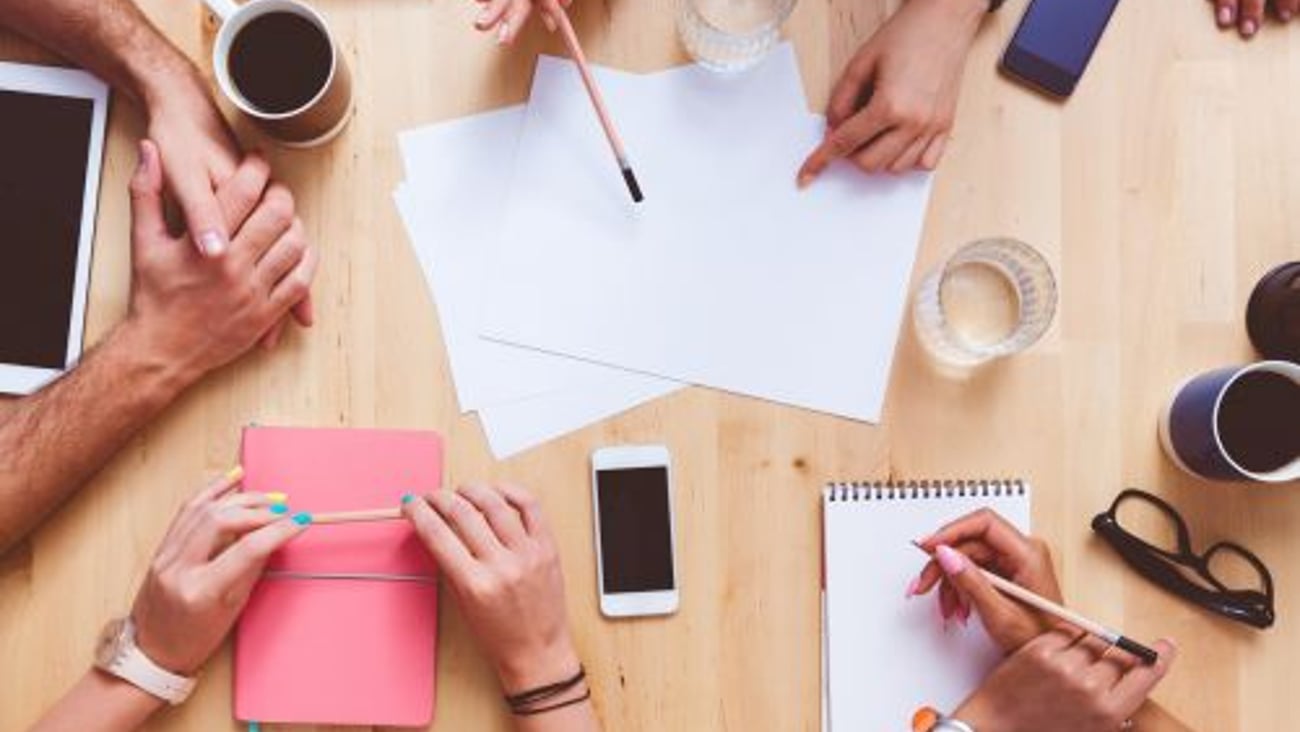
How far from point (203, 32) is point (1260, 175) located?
1.00 meters

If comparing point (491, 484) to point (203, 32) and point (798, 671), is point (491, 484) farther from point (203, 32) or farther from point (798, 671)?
point (203, 32)

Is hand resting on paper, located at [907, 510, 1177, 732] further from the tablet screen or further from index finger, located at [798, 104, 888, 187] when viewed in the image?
the tablet screen

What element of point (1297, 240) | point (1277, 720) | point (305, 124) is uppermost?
point (305, 124)

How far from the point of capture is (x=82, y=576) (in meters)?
1.09

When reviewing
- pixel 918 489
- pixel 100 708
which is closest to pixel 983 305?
pixel 918 489

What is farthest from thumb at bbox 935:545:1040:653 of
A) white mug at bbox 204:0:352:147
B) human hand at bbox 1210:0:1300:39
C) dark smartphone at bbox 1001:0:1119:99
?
white mug at bbox 204:0:352:147

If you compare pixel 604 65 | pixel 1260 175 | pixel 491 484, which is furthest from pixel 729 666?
pixel 1260 175

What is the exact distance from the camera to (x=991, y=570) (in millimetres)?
1103

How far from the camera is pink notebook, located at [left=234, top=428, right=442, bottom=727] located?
1.07m

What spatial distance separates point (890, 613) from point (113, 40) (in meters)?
0.87

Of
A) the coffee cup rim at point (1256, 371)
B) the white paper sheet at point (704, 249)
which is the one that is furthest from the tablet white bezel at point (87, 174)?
the coffee cup rim at point (1256, 371)

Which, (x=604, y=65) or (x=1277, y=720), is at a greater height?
(x=604, y=65)

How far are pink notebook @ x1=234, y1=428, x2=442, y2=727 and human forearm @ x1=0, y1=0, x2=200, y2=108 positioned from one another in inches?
12.7

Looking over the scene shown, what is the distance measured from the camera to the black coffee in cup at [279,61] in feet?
3.41
